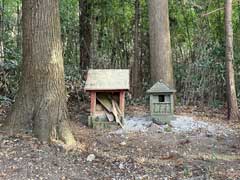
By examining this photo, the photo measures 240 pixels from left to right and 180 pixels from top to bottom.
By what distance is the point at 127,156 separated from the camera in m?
5.17

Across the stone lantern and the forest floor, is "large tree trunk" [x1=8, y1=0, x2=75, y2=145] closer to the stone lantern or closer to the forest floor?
the forest floor

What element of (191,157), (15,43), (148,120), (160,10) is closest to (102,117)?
(148,120)

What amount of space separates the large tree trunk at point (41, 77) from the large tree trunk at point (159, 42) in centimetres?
333

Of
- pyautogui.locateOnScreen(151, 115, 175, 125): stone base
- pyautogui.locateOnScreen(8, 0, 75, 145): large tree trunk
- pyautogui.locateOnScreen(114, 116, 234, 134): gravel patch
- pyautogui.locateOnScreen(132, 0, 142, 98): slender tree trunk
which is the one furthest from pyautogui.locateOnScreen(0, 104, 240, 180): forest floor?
pyautogui.locateOnScreen(132, 0, 142, 98): slender tree trunk

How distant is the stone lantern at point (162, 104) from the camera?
7.27 m

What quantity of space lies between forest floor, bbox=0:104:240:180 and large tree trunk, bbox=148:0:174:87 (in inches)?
77.5

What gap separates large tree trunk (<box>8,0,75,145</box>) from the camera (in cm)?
547

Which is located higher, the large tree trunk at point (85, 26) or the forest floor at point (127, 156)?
the large tree trunk at point (85, 26)

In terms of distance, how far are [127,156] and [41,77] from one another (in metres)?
1.52

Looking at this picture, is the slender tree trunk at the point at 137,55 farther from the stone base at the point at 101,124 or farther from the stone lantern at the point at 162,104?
the stone base at the point at 101,124

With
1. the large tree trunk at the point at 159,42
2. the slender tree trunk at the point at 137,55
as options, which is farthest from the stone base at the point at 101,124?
the slender tree trunk at the point at 137,55

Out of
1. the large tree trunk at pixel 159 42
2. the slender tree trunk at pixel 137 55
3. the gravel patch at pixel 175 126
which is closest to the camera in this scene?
the gravel patch at pixel 175 126

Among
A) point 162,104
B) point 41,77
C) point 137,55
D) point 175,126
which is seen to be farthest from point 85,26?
point 41,77

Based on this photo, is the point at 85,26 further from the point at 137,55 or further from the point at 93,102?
the point at 93,102
